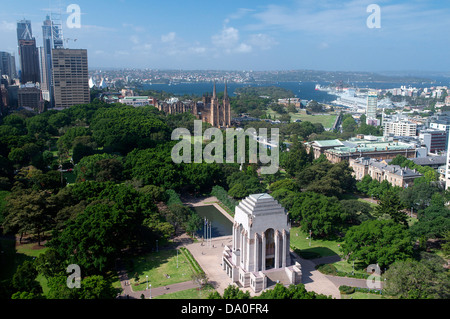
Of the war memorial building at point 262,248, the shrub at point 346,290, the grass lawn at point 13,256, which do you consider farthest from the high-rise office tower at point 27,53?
the shrub at point 346,290

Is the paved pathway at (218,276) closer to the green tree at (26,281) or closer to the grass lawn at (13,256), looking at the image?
the green tree at (26,281)

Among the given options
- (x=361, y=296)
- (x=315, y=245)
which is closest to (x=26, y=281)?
(x=361, y=296)

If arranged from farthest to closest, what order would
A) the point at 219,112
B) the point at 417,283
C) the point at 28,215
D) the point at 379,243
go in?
1. the point at 219,112
2. the point at 28,215
3. the point at 379,243
4. the point at 417,283

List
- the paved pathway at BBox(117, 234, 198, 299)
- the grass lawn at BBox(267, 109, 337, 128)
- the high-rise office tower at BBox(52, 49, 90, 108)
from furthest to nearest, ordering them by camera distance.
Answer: the grass lawn at BBox(267, 109, 337, 128), the high-rise office tower at BBox(52, 49, 90, 108), the paved pathway at BBox(117, 234, 198, 299)

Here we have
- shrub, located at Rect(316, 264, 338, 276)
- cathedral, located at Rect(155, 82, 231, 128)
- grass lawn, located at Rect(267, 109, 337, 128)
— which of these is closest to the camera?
shrub, located at Rect(316, 264, 338, 276)

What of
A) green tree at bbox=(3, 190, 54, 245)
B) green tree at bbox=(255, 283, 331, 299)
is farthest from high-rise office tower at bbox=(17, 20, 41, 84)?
green tree at bbox=(255, 283, 331, 299)

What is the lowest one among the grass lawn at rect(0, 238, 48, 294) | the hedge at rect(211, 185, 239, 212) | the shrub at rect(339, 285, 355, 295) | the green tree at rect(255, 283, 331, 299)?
the shrub at rect(339, 285, 355, 295)

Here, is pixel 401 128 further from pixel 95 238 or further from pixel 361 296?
pixel 95 238

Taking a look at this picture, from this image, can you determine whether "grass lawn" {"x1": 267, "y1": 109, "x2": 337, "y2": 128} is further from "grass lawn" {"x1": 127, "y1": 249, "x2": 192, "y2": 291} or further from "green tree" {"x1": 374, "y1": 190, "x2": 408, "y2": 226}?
"grass lawn" {"x1": 127, "y1": 249, "x2": 192, "y2": 291}
